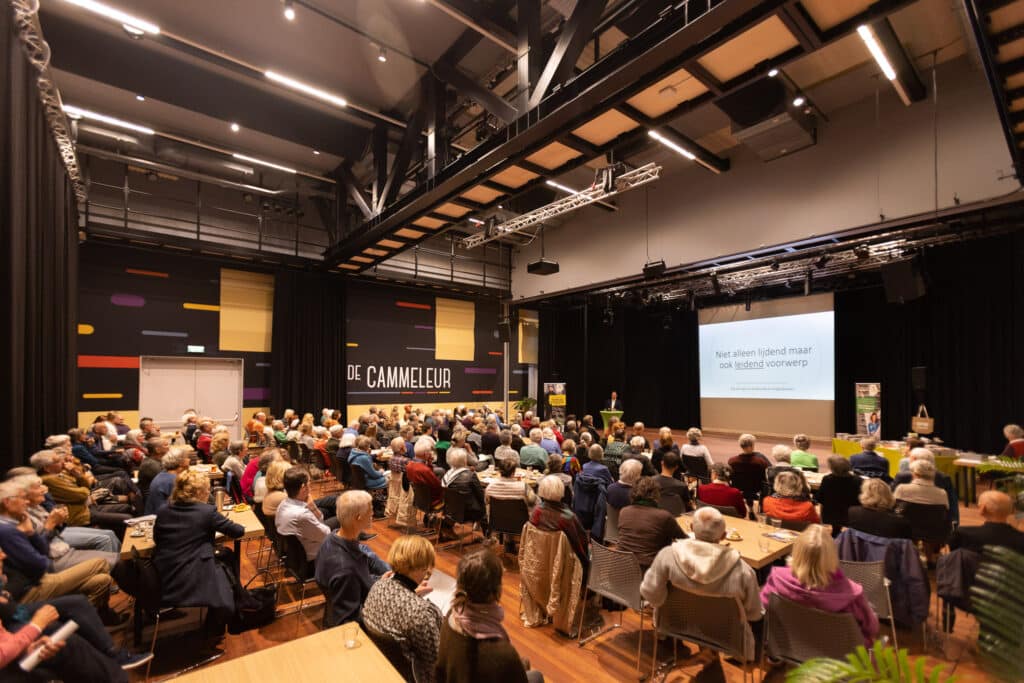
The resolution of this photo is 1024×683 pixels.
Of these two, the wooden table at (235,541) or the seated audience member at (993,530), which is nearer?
the seated audience member at (993,530)

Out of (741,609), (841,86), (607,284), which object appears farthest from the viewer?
(607,284)

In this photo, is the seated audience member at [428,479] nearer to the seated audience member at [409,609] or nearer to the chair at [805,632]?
the seated audience member at [409,609]

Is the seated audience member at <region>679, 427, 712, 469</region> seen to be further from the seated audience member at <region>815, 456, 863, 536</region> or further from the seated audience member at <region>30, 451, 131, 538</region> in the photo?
the seated audience member at <region>30, 451, 131, 538</region>

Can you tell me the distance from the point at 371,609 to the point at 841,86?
32.0 ft

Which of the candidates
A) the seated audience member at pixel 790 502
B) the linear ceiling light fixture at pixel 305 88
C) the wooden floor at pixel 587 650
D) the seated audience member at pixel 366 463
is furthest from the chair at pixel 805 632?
the linear ceiling light fixture at pixel 305 88

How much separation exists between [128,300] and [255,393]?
3.11 meters

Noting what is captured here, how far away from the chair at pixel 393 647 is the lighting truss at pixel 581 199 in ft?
22.8

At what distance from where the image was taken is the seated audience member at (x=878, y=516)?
3.23 metres

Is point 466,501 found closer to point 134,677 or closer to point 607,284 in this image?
point 134,677

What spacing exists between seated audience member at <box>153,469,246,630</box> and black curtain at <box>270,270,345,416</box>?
860 centimetres

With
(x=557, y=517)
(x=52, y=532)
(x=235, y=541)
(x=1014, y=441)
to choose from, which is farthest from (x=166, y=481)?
(x=1014, y=441)

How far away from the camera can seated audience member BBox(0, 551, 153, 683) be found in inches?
79.8

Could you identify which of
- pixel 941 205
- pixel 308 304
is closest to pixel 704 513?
pixel 941 205

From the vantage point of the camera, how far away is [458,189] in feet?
22.1
